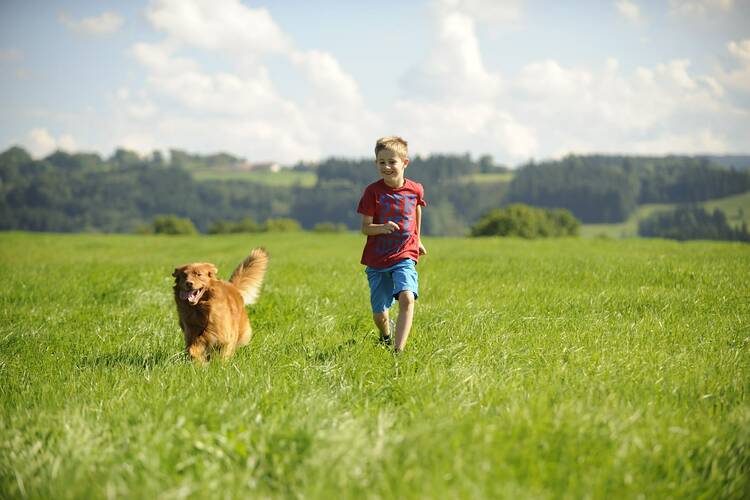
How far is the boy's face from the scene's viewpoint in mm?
6082

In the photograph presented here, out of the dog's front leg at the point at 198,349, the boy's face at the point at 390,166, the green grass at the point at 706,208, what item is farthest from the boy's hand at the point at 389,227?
the green grass at the point at 706,208

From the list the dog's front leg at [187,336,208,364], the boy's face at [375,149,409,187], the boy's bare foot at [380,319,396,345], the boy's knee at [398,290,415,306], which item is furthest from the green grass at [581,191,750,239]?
the dog's front leg at [187,336,208,364]

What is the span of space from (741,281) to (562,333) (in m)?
5.23

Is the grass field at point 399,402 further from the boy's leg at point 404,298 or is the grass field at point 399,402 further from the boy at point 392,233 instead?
the boy at point 392,233

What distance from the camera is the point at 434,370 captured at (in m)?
5.04

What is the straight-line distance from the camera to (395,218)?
20.8 ft

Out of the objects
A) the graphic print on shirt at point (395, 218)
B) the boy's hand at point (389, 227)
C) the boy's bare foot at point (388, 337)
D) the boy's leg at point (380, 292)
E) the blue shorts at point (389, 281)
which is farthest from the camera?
the boy's bare foot at point (388, 337)

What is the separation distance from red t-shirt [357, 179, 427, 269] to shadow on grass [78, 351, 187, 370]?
7.84 feet

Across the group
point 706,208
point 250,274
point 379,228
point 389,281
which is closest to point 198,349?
point 250,274

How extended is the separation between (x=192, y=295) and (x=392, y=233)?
228cm

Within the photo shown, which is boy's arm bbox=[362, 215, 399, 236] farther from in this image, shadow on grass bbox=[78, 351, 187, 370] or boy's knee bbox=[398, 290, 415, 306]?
shadow on grass bbox=[78, 351, 187, 370]

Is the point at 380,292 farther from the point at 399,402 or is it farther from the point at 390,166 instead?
the point at 399,402

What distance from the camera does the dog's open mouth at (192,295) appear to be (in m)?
5.95

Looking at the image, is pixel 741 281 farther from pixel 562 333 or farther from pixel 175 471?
pixel 175 471
